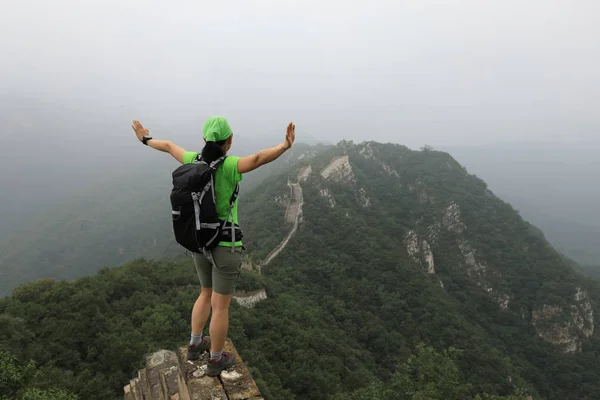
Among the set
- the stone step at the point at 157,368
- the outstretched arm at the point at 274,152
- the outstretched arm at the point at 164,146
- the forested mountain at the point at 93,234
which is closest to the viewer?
the outstretched arm at the point at 274,152

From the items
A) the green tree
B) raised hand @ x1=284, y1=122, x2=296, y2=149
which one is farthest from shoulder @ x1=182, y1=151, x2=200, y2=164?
the green tree

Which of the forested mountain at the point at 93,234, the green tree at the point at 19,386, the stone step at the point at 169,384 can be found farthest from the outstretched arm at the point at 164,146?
the forested mountain at the point at 93,234

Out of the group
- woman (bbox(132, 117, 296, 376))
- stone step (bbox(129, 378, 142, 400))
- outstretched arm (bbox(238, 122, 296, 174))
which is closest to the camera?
outstretched arm (bbox(238, 122, 296, 174))

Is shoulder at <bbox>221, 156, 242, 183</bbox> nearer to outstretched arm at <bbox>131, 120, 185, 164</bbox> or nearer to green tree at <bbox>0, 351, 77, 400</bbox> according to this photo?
outstretched arm at <bbox>131, 120, 185, 164</bbox>

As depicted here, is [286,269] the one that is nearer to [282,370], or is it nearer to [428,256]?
[282,370]

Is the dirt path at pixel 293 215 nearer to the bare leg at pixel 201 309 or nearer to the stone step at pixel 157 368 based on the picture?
the stone step at pixel 157 368

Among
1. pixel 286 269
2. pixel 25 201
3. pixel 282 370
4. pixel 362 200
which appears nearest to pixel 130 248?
pixel 362 200
